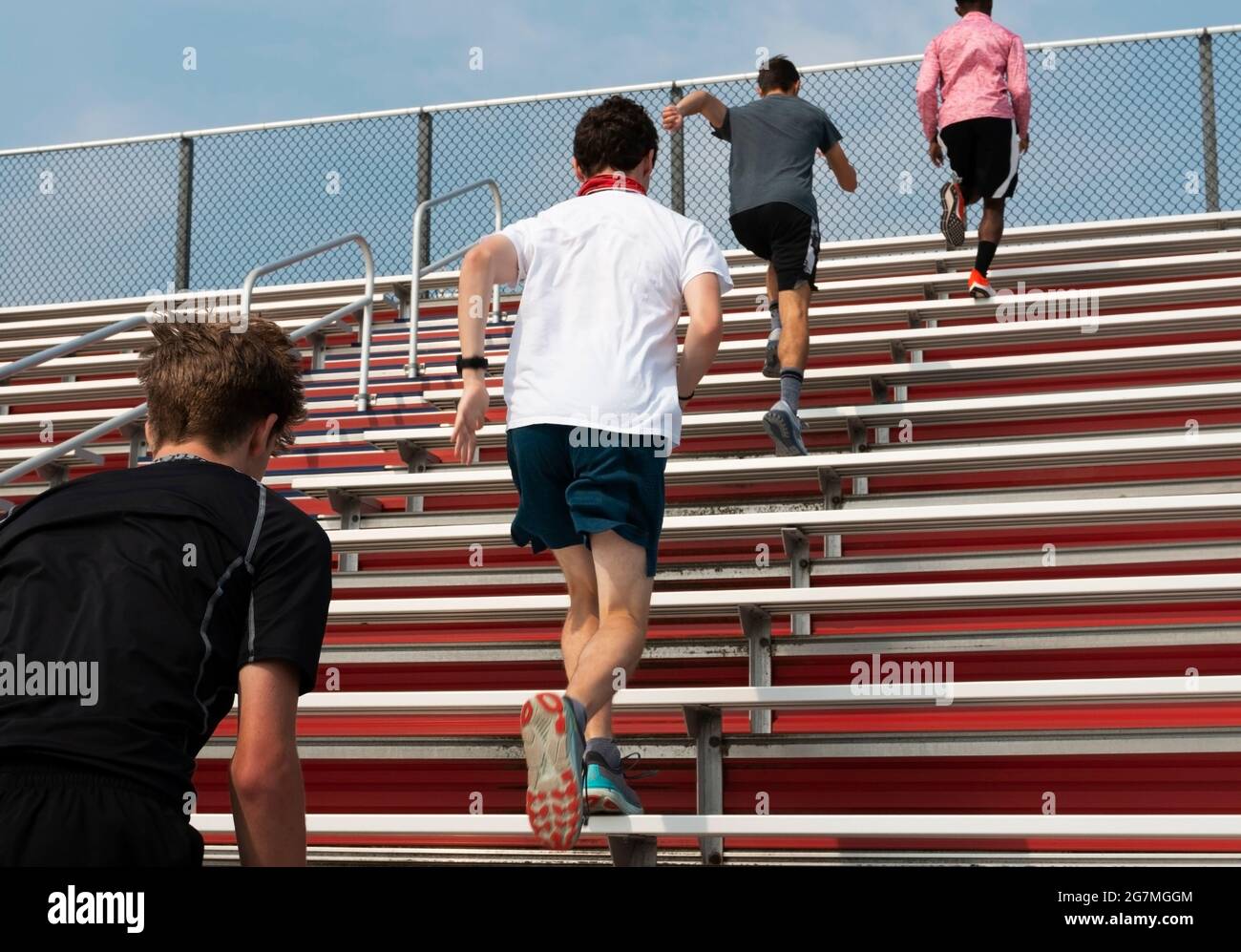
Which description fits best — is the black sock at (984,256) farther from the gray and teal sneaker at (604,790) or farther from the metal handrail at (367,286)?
the gray and teal sneaker at (604,790)

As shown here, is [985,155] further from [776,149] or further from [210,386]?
[210,386]

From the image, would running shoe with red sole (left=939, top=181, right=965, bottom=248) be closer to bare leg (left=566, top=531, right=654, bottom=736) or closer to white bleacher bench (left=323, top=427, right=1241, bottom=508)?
white bleacher bench (left=323, top=427, right=1241, bottom=508)

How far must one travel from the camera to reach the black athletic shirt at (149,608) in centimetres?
141

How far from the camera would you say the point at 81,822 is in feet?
4.45

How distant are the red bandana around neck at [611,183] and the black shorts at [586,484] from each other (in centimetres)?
58

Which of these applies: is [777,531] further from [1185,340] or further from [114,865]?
[114,865]

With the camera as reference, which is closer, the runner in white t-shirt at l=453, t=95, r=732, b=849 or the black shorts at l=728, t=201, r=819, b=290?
the runner in white t-shirt at l=453, t=95, r=732, b=849

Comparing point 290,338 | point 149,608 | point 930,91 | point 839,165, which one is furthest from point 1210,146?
point 149,608

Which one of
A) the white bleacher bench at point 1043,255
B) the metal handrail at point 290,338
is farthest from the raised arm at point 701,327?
the white bleacher bench at point 1043,255

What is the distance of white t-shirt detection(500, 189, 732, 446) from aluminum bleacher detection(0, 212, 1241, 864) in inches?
30.2

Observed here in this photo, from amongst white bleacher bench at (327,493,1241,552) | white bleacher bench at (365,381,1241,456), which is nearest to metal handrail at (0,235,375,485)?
white bleacher bench at (365,381,1241,456)

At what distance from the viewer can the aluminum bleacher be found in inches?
127

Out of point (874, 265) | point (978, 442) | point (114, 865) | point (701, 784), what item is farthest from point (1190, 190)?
point (114, 865)
